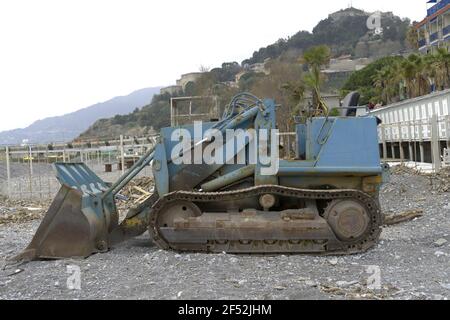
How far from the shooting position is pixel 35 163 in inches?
811

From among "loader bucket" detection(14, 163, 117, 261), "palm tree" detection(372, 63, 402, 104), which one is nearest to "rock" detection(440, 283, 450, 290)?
"loader bucket" detection(14, 163, 117, 261)

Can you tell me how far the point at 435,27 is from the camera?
172 feet

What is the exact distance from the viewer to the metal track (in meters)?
6.95

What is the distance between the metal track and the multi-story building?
46.2 metres

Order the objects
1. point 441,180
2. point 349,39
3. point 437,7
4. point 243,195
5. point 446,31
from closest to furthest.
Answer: point 243,195 < point 441,180 < point 446,31 < point 437,7 < point 349,39

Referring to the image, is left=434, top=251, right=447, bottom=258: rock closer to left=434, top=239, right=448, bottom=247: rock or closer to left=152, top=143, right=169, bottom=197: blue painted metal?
left=434, top=239, right=448, bottom=247: rock

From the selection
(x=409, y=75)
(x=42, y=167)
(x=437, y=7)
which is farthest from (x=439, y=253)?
(x=437, y=7)

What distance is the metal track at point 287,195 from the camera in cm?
695

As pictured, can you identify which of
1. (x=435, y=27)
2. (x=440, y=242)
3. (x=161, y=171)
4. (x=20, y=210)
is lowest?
(x=440, y=242)

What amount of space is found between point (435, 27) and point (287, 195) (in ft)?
169

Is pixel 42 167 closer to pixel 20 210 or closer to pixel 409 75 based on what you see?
pixel 20 210

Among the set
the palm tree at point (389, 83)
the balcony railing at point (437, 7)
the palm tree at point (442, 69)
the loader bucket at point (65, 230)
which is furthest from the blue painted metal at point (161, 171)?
the balcony railing at point (437, 7)
